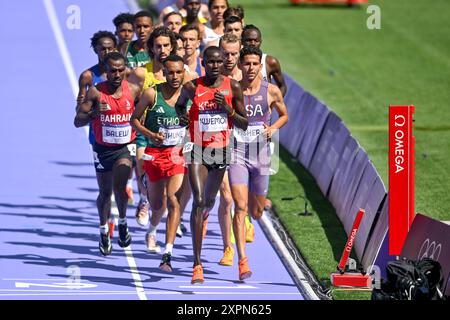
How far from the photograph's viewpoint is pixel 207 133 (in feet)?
51.8

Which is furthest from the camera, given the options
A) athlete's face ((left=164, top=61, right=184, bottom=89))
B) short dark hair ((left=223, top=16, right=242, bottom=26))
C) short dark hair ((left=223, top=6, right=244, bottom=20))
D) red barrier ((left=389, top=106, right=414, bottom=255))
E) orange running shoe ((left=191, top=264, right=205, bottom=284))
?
short dark hair ((left=223, top=6, right=244, bottom=20))

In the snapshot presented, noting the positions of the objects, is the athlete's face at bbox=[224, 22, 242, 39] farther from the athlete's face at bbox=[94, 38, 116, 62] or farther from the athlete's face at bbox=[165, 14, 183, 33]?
the athlete's face at bbox=[94, 38, 116, 62]

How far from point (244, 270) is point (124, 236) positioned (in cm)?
200

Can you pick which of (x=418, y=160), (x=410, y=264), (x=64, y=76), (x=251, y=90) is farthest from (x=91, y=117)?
(x=64, y=76)

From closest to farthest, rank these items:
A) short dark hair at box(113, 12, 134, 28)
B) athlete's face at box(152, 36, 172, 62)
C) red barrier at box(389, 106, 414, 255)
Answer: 1. red barrier at box(389, 106, 414, 255)
2. athlete's face at box(152, 36, 172, 62)
3. short dark hair at box(113, 12, 134, 28)

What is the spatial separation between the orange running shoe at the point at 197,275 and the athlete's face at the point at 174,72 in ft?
6.81

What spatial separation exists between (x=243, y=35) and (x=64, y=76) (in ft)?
39.5

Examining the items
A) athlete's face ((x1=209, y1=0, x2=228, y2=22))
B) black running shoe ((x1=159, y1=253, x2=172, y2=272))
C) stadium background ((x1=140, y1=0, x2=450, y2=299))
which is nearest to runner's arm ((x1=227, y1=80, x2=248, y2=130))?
black running shoe ((x1=159, y1=253, x2=172, y2=272))

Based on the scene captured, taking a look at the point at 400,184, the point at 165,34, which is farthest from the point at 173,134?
the point at 400,184

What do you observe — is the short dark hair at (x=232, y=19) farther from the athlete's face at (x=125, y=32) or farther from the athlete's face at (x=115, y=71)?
the athlete's face at (x=115, y=71)

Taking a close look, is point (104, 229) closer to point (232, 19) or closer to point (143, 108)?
point (143, 108)

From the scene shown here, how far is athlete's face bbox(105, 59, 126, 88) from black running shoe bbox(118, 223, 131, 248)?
1.71m

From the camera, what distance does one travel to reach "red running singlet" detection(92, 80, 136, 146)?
16641mm
